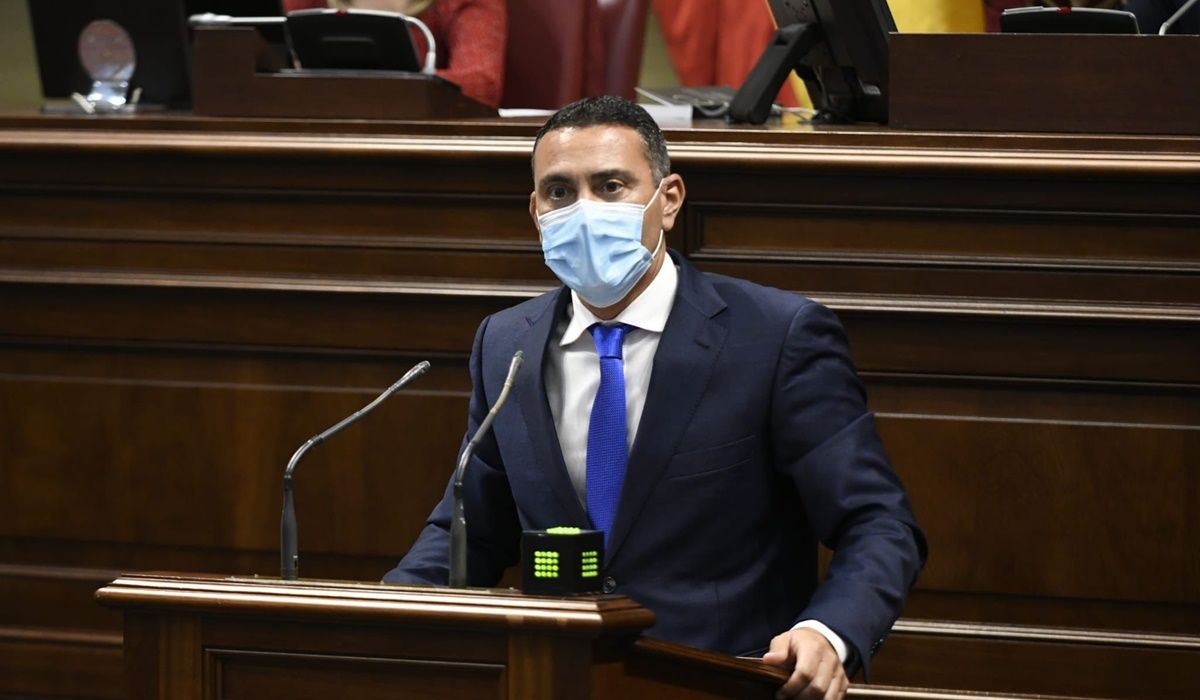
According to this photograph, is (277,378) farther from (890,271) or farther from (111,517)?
(890,271)

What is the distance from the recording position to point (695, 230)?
2.96m

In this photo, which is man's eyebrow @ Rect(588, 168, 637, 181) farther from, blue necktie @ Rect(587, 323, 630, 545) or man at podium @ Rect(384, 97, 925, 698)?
blue necktie @ Rect(587, 323, 630, 545)

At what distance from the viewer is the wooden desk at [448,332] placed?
9.21 feet

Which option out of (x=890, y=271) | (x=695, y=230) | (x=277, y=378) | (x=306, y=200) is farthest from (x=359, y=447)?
(x=890, y=271)

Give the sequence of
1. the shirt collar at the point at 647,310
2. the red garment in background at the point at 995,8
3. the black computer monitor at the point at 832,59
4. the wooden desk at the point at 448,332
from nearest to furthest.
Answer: the shirt collar at the point at 647,310, the wooden desk at the point at 448,332, the black computer monitor at the point at 832,59, the red garment in background at the point at 995,8

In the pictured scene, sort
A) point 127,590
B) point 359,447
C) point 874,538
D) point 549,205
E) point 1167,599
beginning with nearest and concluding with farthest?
point 127,590 → point 874,538 → point 549,205 → point 1167,599 → point 359,447

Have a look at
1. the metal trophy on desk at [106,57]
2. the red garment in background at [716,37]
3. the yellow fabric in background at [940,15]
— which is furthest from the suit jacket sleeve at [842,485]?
the red garment in background at [716,37]

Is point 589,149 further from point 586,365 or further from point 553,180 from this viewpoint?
point 586,365

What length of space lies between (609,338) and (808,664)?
1.77 feet

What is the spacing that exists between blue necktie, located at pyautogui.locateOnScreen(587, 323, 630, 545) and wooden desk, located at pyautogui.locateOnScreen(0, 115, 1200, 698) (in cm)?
85

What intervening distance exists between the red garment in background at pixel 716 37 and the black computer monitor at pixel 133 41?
154 cm

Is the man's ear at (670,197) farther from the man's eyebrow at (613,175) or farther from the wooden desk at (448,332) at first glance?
the wooden desk at (448,332)

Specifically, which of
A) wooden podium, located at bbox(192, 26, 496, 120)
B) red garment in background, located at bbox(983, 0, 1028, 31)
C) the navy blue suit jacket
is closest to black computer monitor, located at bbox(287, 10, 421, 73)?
wooden podium, located at bbox(192, 26, 496, 120)

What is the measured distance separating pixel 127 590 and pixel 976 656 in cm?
162
